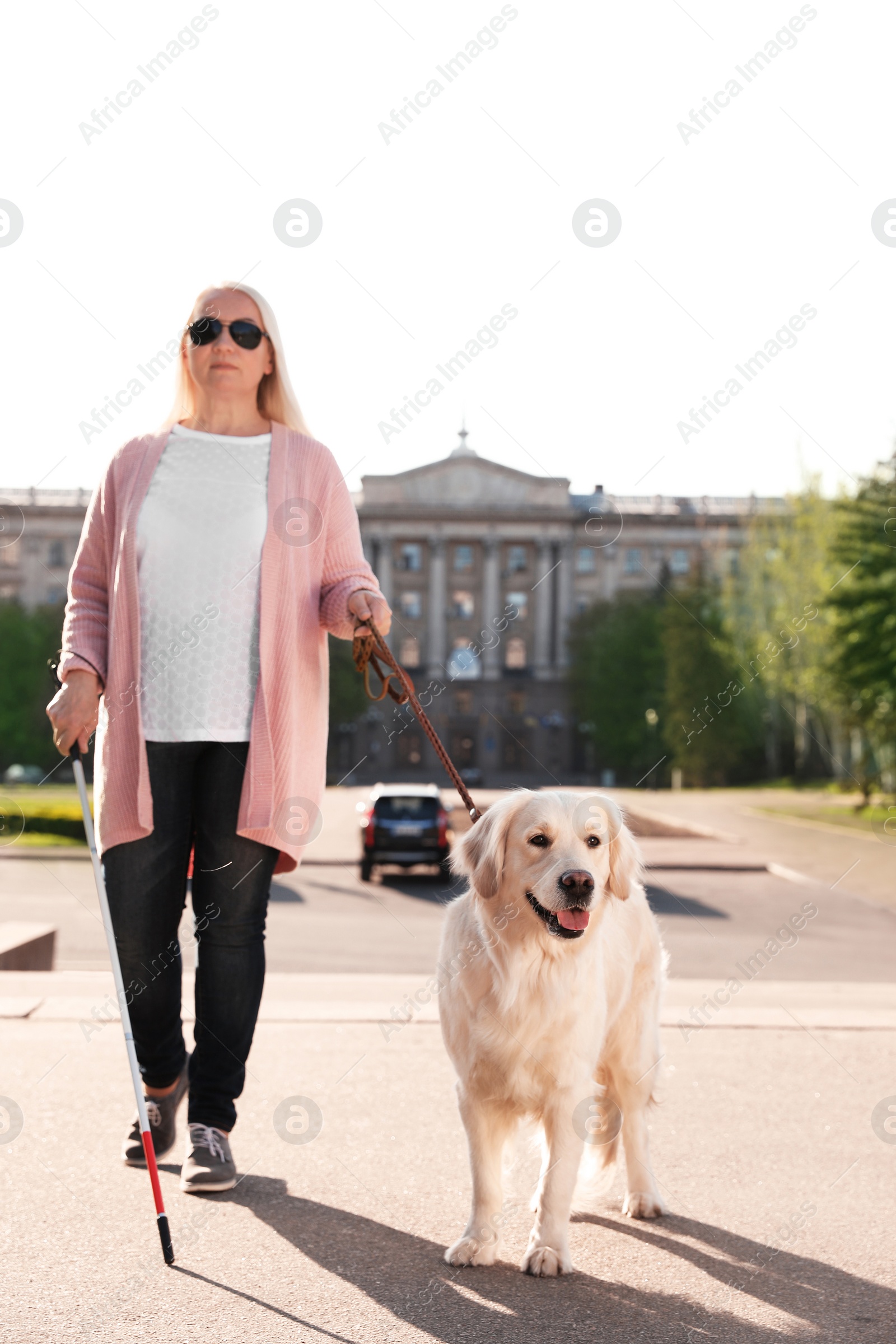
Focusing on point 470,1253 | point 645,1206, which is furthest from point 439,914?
point 470,1253

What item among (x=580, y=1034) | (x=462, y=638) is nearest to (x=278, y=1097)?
(x=580, y=1034)

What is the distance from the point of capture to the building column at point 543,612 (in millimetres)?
91312

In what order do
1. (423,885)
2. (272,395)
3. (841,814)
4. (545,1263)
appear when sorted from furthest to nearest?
(841,814), (423,885), (272,395), (545,1263)

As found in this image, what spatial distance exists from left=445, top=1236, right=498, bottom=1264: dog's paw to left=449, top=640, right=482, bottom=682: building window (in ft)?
267

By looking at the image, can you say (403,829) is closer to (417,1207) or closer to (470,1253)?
(417,1207)

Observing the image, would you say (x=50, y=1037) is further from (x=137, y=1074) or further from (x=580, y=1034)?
(x=580, y=1034)

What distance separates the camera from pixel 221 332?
397 cm

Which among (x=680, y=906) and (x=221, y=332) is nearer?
(x=221, y=332)

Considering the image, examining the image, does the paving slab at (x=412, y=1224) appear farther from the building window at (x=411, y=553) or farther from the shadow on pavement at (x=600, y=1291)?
the building window at (x=411, y=553)

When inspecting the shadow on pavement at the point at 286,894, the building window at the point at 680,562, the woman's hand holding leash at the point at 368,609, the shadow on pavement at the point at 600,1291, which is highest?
the building window at the point at 680,562

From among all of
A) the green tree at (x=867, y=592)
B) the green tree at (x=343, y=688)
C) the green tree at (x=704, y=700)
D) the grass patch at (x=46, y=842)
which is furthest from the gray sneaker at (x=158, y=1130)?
the green tree at (x=704, y=700)

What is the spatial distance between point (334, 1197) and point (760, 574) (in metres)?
57.8

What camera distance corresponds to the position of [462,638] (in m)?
92.9

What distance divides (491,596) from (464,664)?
8.48 m
